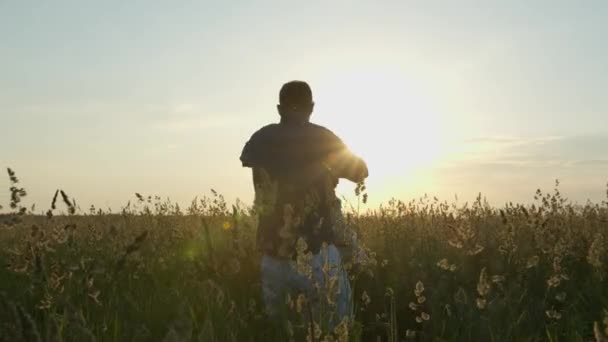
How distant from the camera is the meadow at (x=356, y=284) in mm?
2684

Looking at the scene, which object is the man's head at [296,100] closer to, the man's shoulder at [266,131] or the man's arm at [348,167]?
the man's shoulder at [266,131]

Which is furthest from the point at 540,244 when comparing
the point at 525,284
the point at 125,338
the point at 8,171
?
the point at 8,171

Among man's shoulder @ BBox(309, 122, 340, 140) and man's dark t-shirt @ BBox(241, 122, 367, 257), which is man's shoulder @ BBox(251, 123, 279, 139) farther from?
Answer: man's shoulder @ BBox(309, 122, 340, 140)

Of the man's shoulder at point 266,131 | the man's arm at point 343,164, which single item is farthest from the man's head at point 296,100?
the man's arm at point 343,164

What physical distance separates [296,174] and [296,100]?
0.67 metres

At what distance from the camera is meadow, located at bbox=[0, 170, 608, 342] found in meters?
2.68

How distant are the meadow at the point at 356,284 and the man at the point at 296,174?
1.04 ft

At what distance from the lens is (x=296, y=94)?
16.4ft

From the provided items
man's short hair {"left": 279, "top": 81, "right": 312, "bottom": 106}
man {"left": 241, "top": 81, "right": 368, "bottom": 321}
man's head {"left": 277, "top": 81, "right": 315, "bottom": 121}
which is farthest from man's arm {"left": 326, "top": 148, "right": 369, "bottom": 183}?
man's short hair {"left": 279, "top": 81, "right": 312, "bottom": 106}

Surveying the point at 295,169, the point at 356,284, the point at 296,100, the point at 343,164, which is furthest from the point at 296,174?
the point at 356,284

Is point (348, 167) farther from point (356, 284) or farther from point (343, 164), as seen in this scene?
point (356, 284)

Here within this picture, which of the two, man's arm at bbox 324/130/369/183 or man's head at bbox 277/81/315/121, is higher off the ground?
man's head at bbox 277/81/315/121

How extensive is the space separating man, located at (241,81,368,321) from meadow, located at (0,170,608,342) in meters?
0.32

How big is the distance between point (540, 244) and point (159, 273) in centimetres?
366
